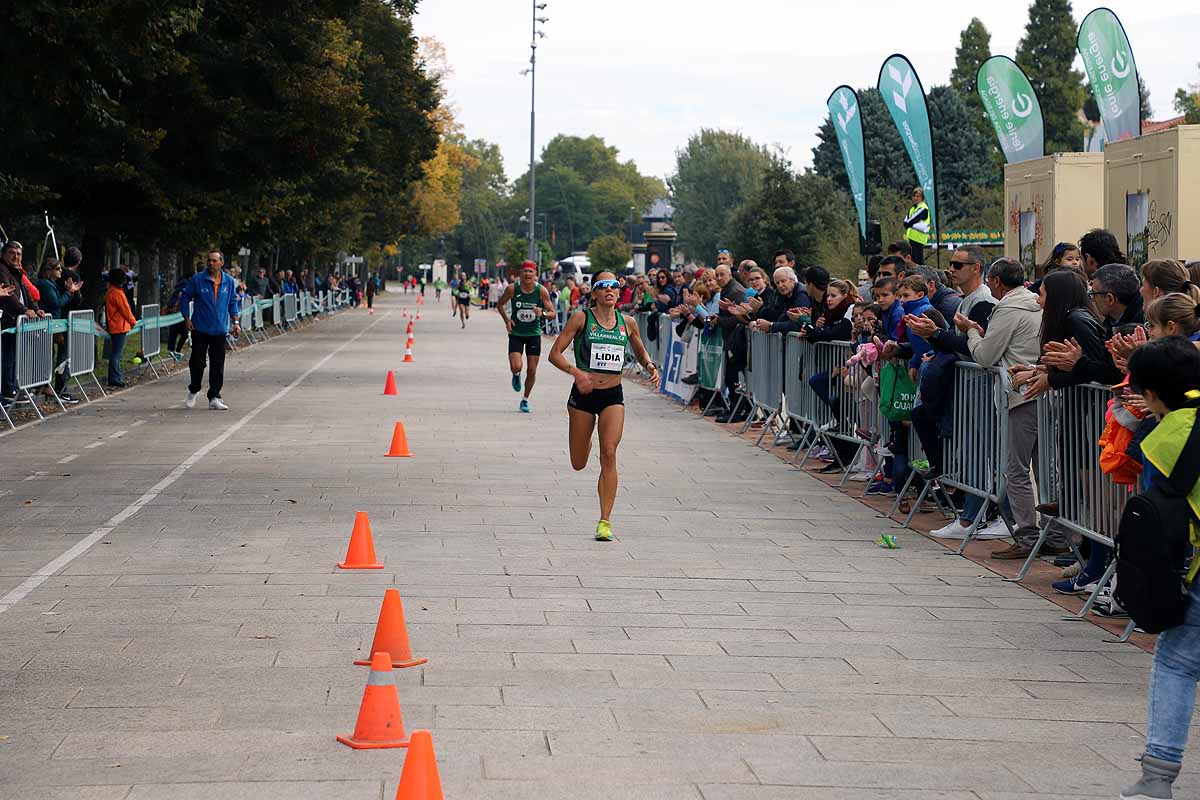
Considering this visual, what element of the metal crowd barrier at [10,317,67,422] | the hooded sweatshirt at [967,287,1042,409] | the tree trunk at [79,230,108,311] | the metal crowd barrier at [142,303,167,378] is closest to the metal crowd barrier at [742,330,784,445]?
the hooded sweatshirt at [967,287,1042,409]

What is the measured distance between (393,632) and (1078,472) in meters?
4.13

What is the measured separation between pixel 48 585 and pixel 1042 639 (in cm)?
522

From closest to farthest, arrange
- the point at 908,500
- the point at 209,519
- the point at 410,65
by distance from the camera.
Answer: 1. the point at 209,519
2. the point at 908,500
3. the point at 410,65

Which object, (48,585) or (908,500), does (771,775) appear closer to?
(48,585)

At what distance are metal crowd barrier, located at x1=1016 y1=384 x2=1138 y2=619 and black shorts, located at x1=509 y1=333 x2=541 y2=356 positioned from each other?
12.1 meters

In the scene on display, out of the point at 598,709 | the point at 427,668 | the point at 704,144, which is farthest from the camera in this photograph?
the point at 704,144

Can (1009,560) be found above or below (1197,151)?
below

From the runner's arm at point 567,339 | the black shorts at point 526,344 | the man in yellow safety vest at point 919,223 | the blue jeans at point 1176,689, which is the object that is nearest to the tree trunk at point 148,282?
the black shorts at point 526,344

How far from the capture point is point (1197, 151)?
21.6 meters

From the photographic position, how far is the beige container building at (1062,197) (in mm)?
28016

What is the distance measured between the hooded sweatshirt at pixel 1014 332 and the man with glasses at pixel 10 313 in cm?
1148

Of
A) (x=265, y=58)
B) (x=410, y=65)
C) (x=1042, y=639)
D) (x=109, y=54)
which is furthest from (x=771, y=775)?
(x=410, y=65)

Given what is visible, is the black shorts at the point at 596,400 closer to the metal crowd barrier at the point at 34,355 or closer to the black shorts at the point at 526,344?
the metal crowd barrier at the point at 34,355

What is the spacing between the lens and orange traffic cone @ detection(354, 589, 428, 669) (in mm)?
6699
